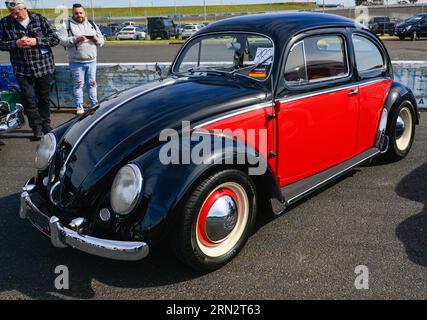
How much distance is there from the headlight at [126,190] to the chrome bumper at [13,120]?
377 centimetres

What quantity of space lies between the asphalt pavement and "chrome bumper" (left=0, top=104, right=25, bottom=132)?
1.99 meters

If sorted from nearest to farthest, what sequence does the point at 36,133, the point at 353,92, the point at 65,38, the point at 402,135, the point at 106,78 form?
the point at 353,92, the point at 402,135, the point at 36,133, the point at 65,38, the point at 106,78

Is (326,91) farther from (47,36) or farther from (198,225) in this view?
(47,36)

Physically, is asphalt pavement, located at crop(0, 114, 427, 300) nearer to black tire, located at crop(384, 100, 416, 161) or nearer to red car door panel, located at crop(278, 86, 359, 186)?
red car door panel, located at crop(278, 86, 359, 186)

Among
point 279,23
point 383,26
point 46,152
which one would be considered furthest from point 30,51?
point 383,26

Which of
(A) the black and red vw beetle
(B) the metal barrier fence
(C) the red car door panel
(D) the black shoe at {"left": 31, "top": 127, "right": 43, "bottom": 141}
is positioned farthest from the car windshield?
(B) the metal barrier fence

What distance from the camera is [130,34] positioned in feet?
113

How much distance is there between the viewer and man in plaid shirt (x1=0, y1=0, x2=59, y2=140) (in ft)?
18.6

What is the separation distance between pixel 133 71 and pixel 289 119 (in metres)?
5.11

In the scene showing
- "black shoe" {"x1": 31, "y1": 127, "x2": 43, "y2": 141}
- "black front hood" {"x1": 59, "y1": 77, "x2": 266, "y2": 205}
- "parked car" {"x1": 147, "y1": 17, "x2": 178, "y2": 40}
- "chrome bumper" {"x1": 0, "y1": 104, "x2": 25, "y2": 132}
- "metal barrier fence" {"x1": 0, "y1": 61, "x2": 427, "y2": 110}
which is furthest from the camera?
"parked car" {"x1": 147, "y1": 17, "x2": 178, "y2": 40}

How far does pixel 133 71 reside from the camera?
7.79m

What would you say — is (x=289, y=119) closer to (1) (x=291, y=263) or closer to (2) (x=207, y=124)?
(2) (x=207, y=124)

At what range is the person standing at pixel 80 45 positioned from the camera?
6.58 m

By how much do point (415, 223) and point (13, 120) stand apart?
16.6 ft
